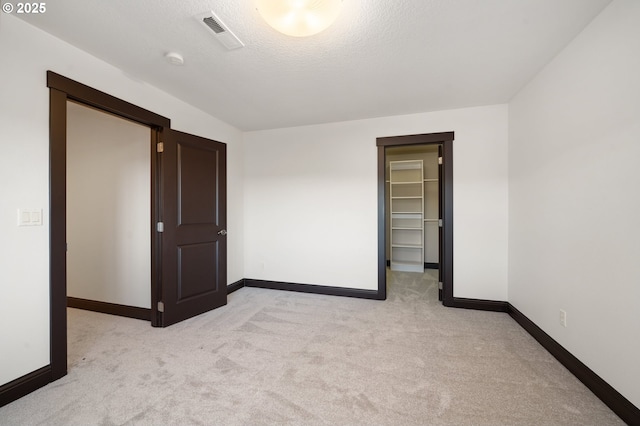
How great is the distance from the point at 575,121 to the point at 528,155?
0.72 meters

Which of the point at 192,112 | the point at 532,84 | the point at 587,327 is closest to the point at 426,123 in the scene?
the point at 532,84

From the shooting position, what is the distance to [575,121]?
188 cm

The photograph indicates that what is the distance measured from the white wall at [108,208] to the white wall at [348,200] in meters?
1.52

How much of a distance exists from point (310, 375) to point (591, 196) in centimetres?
232

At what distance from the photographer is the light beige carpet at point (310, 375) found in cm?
152

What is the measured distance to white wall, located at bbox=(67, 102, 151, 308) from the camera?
2885 millimetres

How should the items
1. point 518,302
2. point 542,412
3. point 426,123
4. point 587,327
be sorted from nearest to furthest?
1. point 542,412
2. point 587,327
3. point 518,302
4. point 426,123

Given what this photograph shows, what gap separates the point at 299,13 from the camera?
4.48 feet

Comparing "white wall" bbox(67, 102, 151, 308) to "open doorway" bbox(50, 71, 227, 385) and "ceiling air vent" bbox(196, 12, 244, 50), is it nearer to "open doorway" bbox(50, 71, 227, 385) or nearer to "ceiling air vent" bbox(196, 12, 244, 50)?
"open doorway" bbox(50, 71, 227, 385)

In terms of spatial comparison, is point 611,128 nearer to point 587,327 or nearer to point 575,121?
point 575,121

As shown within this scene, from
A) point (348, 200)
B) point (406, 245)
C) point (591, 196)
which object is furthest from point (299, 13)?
point (406, 245)

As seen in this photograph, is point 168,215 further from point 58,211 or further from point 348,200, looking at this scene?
point 348,200

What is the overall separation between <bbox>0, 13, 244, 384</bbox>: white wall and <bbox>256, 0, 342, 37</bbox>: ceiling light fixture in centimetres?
166

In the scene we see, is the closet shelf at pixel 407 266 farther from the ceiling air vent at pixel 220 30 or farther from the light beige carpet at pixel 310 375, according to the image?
the ceiling air vent at pixel 220 30
